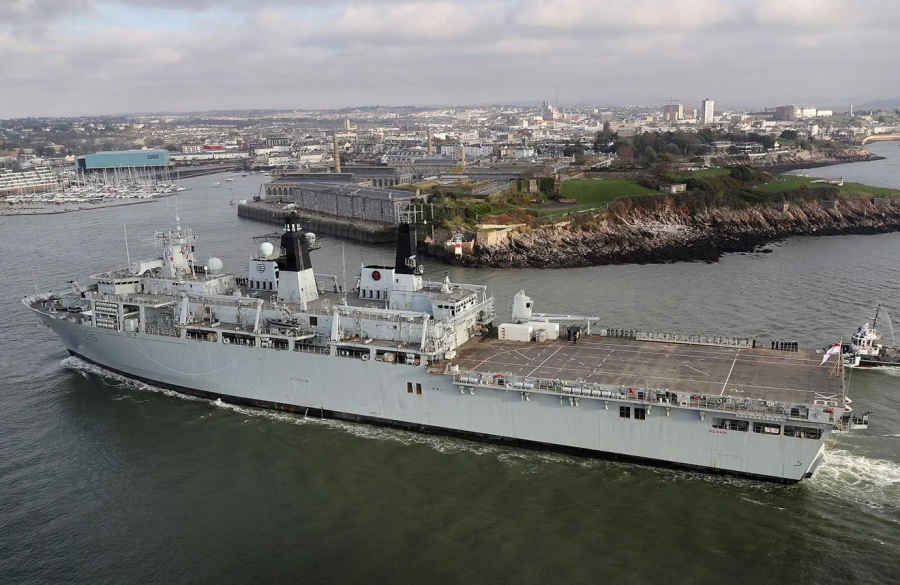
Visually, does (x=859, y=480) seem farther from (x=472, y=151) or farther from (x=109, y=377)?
(x=472, y=151)

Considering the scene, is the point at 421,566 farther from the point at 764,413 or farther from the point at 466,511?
the point at 764,413

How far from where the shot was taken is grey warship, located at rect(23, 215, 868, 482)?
18969mm

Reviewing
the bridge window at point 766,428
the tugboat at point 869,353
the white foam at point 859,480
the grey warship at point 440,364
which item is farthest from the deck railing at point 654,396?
the tugboat at point 869,353

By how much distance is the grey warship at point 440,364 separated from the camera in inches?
747

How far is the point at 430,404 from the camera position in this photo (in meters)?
22.3

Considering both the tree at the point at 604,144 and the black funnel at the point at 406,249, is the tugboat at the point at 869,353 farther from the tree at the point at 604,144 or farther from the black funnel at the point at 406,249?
the tree at the point at 604,144

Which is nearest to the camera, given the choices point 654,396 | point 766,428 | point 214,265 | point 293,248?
point 766,428

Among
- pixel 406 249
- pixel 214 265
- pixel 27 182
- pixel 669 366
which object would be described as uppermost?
pixel 406 249

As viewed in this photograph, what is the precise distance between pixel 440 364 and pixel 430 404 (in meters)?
1.39

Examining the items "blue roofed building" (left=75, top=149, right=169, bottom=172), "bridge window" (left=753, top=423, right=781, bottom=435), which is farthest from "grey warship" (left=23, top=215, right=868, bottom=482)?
"blue roofed building" (left=75, top=149, right=169, bottom=172)

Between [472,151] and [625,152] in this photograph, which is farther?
[472,151]

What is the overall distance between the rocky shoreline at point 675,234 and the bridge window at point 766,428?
95.5ft

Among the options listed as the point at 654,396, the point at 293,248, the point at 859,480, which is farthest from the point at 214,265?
the point at 859,480

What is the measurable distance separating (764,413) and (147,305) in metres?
23.0
